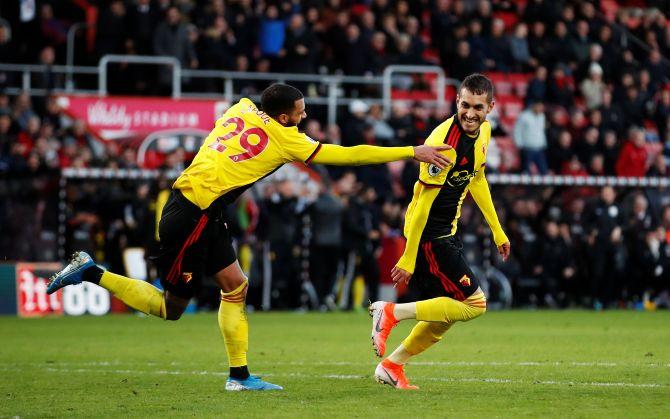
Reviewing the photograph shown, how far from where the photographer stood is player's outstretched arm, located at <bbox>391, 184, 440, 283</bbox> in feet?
30.3

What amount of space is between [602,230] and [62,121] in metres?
9.15

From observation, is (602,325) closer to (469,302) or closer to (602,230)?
(602,230)

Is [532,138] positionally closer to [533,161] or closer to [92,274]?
[533,161]

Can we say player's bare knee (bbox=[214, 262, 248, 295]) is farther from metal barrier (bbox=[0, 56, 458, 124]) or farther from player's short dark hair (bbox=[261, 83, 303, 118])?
metal barrier (bbox=[0, 56, 458, 124])

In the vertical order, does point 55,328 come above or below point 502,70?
below

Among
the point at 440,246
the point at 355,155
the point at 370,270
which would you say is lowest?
the point at 370,270

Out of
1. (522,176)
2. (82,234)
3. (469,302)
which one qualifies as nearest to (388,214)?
(522,176)

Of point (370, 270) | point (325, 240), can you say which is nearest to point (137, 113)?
point (325, 240)

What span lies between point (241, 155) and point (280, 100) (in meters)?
0.48

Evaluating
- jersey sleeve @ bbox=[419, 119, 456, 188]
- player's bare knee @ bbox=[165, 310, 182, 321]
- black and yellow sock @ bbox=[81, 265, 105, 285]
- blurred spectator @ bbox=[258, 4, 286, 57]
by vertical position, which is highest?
blurred spectator @ bbox=[258, 4, 286, 57]

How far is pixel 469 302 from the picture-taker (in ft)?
30.7

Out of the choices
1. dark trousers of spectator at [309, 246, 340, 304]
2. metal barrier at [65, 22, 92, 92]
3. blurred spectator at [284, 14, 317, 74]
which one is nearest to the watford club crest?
dark trousers of spectator at [309, 246, 340, 304]

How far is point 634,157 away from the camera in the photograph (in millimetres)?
23344

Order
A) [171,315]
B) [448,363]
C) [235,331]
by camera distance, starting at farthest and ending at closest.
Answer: [448,363], [171,315], [235,331]
